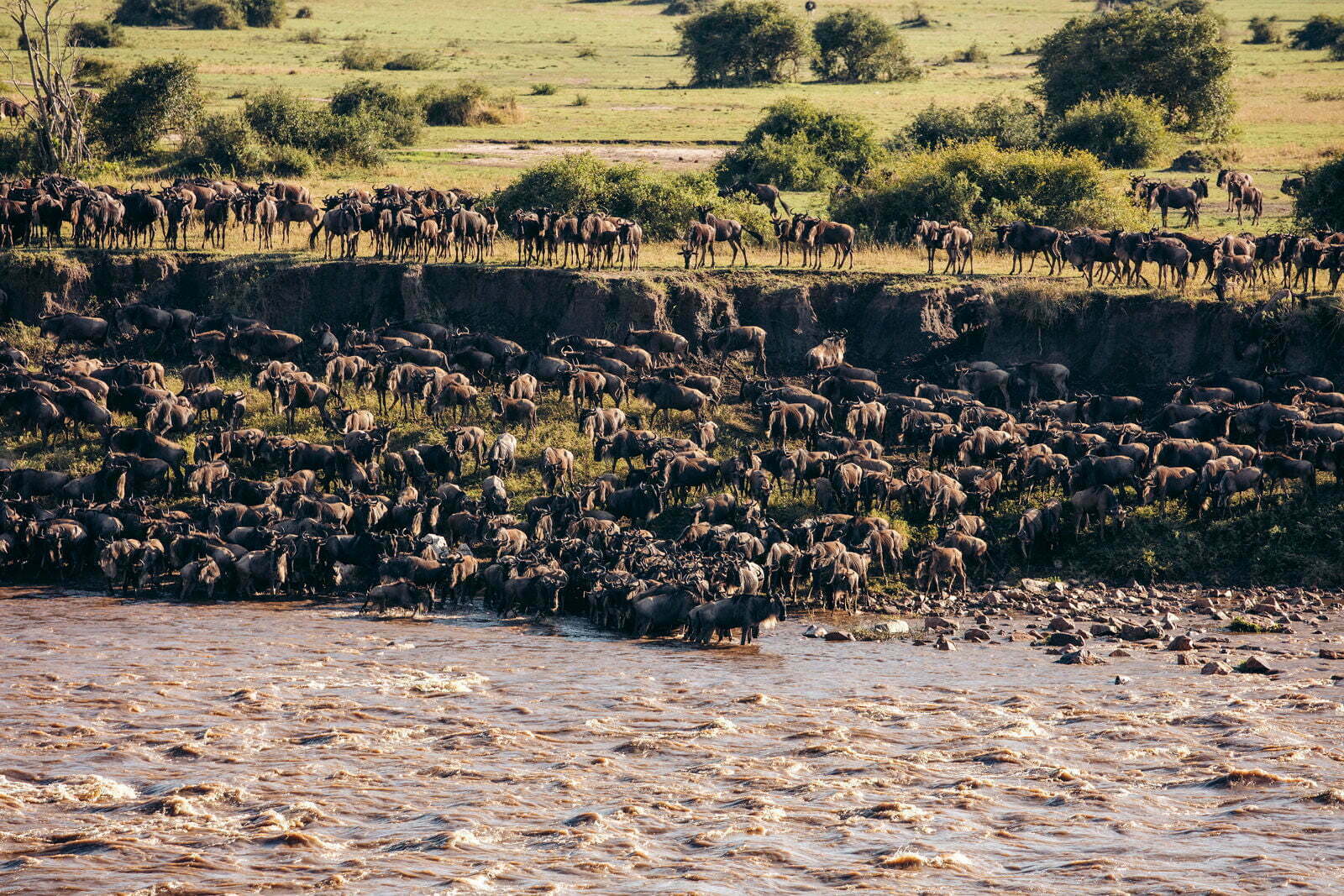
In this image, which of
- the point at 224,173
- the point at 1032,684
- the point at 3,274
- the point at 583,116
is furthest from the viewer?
the point at 583,116

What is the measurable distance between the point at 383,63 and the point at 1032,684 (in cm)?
6754

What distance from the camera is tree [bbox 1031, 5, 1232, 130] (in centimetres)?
5116

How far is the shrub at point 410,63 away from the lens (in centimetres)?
7725

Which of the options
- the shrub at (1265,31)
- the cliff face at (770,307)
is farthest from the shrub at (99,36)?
the shrub at (1265,31)

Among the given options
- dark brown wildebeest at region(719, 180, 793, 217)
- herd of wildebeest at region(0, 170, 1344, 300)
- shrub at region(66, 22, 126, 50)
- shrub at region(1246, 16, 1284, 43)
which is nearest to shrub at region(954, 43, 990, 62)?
shrub at region(1246, 16, 1284, 43)

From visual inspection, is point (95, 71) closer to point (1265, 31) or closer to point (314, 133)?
point (314, 133)

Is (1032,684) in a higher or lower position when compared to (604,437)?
lower

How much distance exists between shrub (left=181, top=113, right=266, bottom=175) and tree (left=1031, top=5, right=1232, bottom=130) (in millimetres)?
27005

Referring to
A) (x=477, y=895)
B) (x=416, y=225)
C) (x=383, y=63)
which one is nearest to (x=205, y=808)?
(x=477, y=895)

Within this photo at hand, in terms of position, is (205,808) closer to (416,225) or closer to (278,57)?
(416,225)

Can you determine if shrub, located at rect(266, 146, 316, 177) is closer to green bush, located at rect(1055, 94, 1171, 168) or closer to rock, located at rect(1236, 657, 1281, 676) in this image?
green bush, located at rect(1055, 94, 1171, 168)

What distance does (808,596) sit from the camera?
72.7 feet

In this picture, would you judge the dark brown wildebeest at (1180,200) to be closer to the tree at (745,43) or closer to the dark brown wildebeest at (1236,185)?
the dark brown wildebeest at (1236,185)

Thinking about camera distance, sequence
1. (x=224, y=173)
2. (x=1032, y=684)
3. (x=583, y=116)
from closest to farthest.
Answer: (x=1032, y=684)
(x=224, y=173)
(x=583, y=116)
